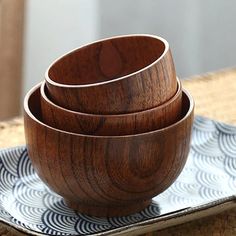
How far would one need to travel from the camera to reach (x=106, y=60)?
0.69 m

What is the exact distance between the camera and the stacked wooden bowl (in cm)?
55

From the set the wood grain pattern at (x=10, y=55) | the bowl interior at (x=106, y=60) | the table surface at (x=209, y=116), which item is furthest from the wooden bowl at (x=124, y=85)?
the wood grain pattern at (x=10, y=55)

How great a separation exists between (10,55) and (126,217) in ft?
3.13

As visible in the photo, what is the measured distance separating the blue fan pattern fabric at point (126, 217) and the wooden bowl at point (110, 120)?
8 centimetres

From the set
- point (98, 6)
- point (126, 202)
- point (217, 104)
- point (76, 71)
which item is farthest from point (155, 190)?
point (98, 6)

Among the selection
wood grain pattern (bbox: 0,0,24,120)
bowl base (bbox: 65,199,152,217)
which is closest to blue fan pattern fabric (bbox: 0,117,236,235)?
bowl base (bbox: 65,199,152,217)

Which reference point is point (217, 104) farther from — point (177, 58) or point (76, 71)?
point (177, 58)

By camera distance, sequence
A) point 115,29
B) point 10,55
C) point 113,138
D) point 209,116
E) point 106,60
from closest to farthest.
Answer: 1. point 113,138
2. point 106,60
3. point 209,116
4. point 10,55
5. point 115,29

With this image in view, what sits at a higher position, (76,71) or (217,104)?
(76,71)

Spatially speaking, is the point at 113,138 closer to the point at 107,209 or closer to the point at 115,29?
the point at 107,209

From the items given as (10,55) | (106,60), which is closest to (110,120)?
(106,60)

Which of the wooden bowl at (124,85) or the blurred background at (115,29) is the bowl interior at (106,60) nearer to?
the wooden bowl at (124,85)

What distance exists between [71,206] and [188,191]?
0.39ft

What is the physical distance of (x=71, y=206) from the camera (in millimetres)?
614
